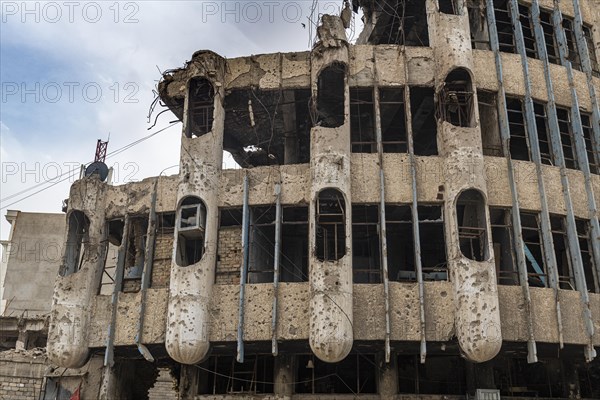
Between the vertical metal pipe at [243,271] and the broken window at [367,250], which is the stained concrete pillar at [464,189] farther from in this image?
the vertical metal pipe at [243,271]

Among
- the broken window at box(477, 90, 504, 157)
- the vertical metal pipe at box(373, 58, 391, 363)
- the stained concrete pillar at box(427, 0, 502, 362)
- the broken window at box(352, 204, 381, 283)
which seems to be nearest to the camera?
the stained concrete pillar at box(427, 0, 502, 362)

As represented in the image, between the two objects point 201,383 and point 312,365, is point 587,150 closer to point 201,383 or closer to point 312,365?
point 312,365

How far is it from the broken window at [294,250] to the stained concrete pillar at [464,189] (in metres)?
4.82

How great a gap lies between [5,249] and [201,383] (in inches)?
861

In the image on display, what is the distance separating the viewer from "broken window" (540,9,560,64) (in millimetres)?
16389

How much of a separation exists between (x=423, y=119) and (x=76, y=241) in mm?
10665

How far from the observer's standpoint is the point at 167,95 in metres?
15.7

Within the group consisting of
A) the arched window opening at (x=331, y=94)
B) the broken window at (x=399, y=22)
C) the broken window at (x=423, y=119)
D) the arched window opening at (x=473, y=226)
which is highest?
the broken window at (x=399, y=22)

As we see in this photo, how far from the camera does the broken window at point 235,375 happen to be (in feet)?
47.9

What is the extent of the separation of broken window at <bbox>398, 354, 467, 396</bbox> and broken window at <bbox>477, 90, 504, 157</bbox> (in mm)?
5455

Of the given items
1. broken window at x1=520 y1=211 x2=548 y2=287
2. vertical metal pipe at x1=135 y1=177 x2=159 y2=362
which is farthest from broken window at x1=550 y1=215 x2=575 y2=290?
vertical metal pipe at x1=135 y1=177 x2=159 y2=362

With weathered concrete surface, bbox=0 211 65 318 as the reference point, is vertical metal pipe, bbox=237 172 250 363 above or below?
below

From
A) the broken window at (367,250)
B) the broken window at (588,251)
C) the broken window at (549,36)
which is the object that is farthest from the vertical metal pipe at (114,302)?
the broken window at (549,36)

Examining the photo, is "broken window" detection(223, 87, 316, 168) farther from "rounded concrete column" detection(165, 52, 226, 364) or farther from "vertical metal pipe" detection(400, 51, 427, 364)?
"vertical metal pipe" detection(400, 51, 427, 364)
